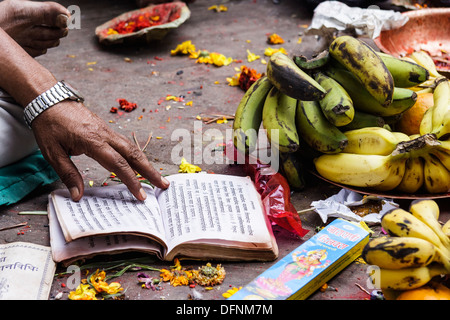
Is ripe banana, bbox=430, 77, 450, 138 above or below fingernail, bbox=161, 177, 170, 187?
above

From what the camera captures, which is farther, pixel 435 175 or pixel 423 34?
pixel 423 34

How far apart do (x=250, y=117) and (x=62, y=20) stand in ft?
3.91

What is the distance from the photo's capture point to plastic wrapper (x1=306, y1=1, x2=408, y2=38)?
3551 mm

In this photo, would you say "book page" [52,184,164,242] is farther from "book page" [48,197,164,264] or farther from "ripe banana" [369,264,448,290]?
"ripe banana" [369,264,448,290]

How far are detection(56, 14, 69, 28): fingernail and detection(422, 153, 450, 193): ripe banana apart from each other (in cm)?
202

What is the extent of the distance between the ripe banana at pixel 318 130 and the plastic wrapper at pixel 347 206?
24cm

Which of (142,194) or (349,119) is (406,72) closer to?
(349,119)

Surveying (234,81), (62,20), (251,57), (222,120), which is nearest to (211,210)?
(222,120)

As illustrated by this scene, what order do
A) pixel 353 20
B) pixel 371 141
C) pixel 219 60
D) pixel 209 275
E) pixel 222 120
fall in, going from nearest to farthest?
pixel 209 275, pixel 371 141, pixel 222 120, pixel 353 20, pixel 219 60

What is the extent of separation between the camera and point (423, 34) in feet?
12.1

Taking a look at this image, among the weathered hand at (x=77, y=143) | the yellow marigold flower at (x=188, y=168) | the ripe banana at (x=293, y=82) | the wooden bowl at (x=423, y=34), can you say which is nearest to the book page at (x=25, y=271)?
the weathered hand at (x=77, y=143)

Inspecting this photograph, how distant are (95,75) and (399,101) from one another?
245 cm

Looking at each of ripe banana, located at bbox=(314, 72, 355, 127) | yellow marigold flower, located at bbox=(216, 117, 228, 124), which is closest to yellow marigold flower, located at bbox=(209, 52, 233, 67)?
yellow marigold flower, located at bbox=(216, 117, 228, 124)

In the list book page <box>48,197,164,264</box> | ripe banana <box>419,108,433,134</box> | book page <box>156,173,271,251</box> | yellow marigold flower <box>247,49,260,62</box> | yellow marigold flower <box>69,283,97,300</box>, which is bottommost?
yellow marigold flower <box>247,49,260,62</box>
